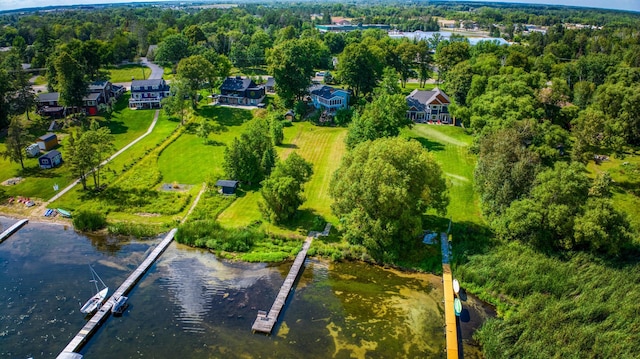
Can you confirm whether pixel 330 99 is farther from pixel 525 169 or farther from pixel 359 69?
pixel 525 169

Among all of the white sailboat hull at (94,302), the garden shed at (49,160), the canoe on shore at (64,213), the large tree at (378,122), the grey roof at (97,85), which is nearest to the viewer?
the white sailboat hull at (94,302)

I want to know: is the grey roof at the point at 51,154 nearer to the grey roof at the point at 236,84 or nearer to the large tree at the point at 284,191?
the large tree at the point at 284,191

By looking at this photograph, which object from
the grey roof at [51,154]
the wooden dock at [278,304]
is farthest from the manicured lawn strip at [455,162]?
Result: the grey roof at [51,154]

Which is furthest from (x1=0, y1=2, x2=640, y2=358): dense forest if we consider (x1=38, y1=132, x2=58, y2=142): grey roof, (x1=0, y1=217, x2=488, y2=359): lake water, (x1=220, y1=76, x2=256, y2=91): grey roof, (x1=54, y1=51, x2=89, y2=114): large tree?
(x1=38, y1=132, x2=58, y2=142): grey roof

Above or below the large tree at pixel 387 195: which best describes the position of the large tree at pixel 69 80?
above

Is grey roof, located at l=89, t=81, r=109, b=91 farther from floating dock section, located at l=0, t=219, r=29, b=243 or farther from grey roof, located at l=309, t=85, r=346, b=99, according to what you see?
floating dock section, located at l=0, t=219, r=29, b=243

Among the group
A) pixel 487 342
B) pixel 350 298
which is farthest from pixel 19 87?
pixel 487 342
